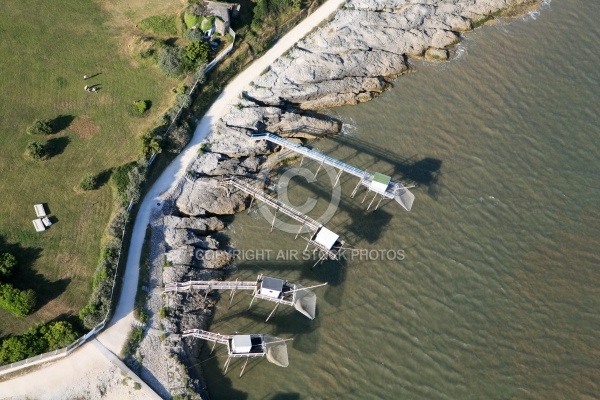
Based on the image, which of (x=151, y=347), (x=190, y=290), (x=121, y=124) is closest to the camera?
(x=151, y=347)

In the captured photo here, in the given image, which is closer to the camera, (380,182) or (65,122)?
(380,182)

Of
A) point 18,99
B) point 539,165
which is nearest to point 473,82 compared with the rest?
point 539,165

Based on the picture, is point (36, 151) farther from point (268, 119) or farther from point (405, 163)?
point (405, 163)

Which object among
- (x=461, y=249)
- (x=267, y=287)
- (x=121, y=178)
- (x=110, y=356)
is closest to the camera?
(x=110, y=356)

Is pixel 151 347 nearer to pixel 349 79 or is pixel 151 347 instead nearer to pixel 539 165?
pixel 349 79

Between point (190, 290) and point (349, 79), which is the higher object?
point (349, 79)

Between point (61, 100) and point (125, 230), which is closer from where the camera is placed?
point (125, 230)

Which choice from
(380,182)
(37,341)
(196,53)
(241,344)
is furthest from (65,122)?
(380,182)

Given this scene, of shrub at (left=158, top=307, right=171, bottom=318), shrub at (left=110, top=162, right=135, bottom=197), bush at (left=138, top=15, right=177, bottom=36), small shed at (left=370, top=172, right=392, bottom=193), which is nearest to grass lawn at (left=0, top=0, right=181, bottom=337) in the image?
shrub at (left=110, top=162, right=135, bottom=197)

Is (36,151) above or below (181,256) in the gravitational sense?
above
